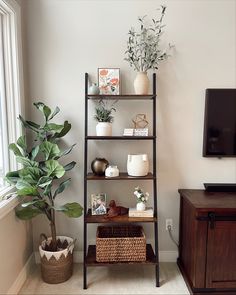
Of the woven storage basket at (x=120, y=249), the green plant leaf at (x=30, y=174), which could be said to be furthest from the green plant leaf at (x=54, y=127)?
the woven storage basket at (x=120, y=249)

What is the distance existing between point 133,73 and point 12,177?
1.40 metres

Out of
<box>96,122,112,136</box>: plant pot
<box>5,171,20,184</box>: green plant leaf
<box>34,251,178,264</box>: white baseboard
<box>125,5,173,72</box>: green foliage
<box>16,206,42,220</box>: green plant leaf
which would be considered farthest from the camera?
<box>34,251,178,264</box>: white baseboard

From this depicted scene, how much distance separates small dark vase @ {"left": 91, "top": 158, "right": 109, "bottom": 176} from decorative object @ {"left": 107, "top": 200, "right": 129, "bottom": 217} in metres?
0.29

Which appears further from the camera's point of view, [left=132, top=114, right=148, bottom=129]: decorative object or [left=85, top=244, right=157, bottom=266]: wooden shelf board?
[left=132, top=114, right=148, bottom=129]: decorative object

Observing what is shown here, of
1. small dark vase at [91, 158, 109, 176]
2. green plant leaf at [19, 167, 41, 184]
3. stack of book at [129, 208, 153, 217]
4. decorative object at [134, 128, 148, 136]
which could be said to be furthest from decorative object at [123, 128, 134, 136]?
green plant leaf at [19, 167, 41, 184]

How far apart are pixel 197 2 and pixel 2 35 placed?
1736 mm

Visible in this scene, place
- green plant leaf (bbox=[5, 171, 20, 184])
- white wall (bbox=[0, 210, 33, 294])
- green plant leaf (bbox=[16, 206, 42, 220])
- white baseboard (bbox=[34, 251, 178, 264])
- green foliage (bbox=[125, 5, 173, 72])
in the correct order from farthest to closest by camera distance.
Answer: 1. white baseboard (bbox=[34, 251, 178, 264])
2. green foliage (bbox=[125, 5, 173, 72])
3. green plant leaf (bbox=[16, 206, 42, 220])
4. green plant leaf (bbox=[5, 171, 20, 184])
5. white wall (bbox=[0, 210, 33, 294])

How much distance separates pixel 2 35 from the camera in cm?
198

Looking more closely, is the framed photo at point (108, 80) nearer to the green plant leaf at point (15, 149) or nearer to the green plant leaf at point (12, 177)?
the green plant leaf at point (15, 149)

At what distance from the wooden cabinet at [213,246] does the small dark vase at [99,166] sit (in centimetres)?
79

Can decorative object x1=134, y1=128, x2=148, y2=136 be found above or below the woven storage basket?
above

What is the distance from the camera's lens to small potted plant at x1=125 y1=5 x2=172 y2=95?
7.15 ft

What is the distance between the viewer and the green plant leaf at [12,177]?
6.15ft

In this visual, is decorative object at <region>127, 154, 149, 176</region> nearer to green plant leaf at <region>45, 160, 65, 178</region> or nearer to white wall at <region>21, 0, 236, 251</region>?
white wall at <region>21, 0, 236, 251</region>
